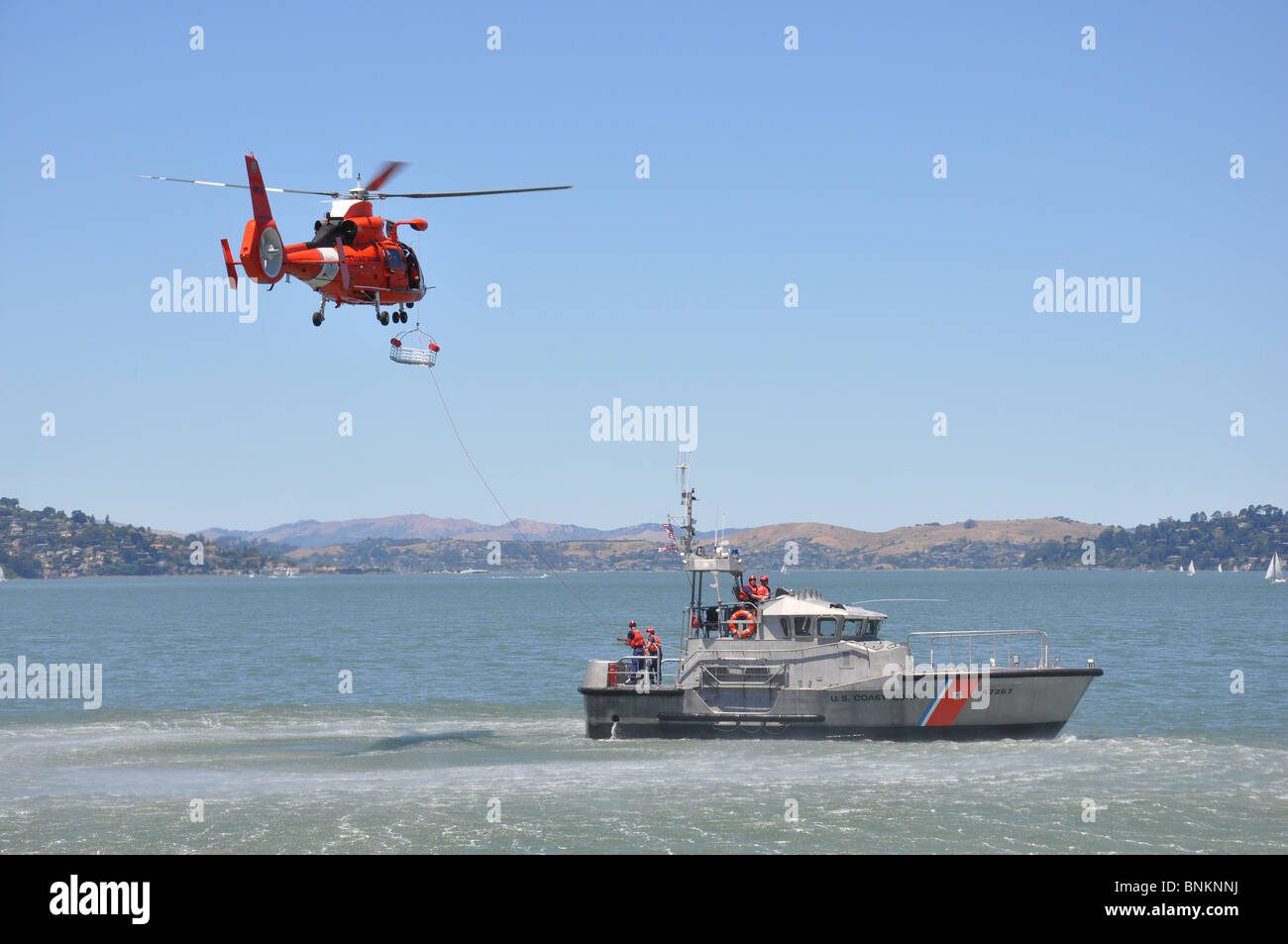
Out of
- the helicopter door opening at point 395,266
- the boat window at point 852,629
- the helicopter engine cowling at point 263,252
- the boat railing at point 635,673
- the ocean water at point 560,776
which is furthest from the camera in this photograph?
the boat railing at point 635,673

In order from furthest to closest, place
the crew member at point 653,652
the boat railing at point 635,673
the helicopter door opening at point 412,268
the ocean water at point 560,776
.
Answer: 1. the crew member at point 653,652
2. the boat railing at point 635,673
3. the helicopter door opening at point 412,268
4. the ocean water at point 560,776

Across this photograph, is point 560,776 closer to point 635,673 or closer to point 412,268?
point 635,673

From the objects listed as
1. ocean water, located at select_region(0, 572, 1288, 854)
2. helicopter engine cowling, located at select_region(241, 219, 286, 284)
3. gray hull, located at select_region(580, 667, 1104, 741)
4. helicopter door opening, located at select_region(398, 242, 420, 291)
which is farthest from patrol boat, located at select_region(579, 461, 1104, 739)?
helicopter engine cowling, located at select_region(241, 219, 286, 284)

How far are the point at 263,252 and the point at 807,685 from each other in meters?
16.2

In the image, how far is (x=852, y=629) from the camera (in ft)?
103

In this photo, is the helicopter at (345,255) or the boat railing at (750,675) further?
the boat railing at (750,675)

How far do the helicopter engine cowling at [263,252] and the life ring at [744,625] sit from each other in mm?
14094

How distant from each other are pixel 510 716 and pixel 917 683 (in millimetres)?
12567

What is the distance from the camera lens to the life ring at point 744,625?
103 feet

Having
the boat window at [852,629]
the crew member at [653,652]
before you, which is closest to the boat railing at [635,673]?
the crew member at [653,652]

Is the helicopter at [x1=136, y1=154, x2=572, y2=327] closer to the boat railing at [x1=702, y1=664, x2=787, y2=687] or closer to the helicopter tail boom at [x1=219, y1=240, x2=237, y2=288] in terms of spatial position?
the helicopter tail boom at [x1=219, y1=240, x2=237, y2=288]

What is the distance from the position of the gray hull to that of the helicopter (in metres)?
11.2

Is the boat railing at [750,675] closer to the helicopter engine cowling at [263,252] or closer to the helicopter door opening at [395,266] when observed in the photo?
the helicopter door opening at [395,266]
